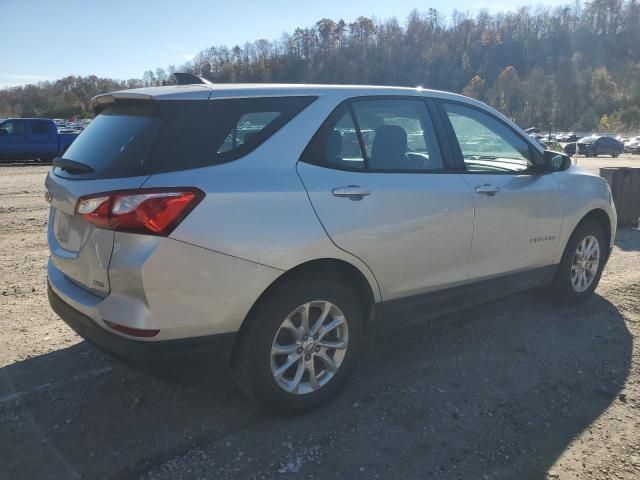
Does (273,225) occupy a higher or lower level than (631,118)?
higher

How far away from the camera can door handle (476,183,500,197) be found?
3.59m

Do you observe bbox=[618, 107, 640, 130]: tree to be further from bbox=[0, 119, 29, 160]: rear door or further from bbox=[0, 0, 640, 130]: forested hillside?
bbox=[0, 119, 29, 160]: rear door

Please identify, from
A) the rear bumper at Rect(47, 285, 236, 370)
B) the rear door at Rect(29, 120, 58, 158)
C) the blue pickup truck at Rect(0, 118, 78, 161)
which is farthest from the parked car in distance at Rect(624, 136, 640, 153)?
the rear bumper at Rect(47, 285, 236, 370)

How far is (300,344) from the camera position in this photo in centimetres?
285

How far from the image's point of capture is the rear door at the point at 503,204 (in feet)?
11.9

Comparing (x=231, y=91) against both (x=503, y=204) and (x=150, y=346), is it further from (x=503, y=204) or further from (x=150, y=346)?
(x=503, y=204)

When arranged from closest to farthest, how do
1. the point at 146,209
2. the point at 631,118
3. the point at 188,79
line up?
the point at 146,209 < the point at 188,79 < the point at 631,118

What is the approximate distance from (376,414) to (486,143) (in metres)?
2.21

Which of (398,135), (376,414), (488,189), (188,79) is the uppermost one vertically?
(188,79)

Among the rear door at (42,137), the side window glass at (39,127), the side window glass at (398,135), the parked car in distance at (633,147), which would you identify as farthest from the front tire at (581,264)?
the parked car in distance at (633,147)

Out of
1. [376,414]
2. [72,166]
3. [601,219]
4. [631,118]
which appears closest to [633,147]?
[631,118]

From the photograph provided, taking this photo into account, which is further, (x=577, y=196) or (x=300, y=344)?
(x=577, y=196)

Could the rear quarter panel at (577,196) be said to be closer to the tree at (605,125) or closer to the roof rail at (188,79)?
the roof rail at (188,79)

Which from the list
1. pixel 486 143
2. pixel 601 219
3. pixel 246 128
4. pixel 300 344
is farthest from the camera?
pixel 601 219
